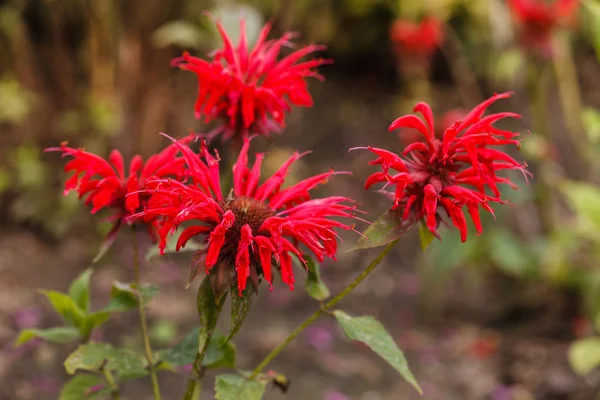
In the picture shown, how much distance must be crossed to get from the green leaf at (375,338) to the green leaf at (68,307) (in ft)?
1.48

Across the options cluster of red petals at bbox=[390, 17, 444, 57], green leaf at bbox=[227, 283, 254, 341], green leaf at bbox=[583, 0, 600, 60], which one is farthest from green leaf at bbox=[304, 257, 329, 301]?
cluster of red petals at bbox=[390, 17, 444, 57]

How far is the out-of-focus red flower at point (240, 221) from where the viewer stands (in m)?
0.89

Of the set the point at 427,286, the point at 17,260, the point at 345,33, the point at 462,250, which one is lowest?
the point at 17,260

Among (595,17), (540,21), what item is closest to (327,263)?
(540,21)

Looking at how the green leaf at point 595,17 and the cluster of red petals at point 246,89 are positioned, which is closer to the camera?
the cluster of red petals at point 246,89

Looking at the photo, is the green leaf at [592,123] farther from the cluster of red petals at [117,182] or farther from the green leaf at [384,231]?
the cluster of red petals at [117,182]

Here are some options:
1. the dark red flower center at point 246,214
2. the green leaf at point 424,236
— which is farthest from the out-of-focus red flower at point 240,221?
the green leaf at point 424,236

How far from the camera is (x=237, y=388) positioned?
1.00 metres

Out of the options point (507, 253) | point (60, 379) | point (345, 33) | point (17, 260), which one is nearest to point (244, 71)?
point (60, 379)

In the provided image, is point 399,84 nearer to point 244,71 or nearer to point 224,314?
point 224,314

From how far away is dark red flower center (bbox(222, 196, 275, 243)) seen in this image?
A: 939 millimetres

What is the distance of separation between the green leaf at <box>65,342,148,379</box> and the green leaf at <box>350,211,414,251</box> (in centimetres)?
42

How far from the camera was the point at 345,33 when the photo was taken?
496 centimetres

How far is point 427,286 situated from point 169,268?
48.1 inches
